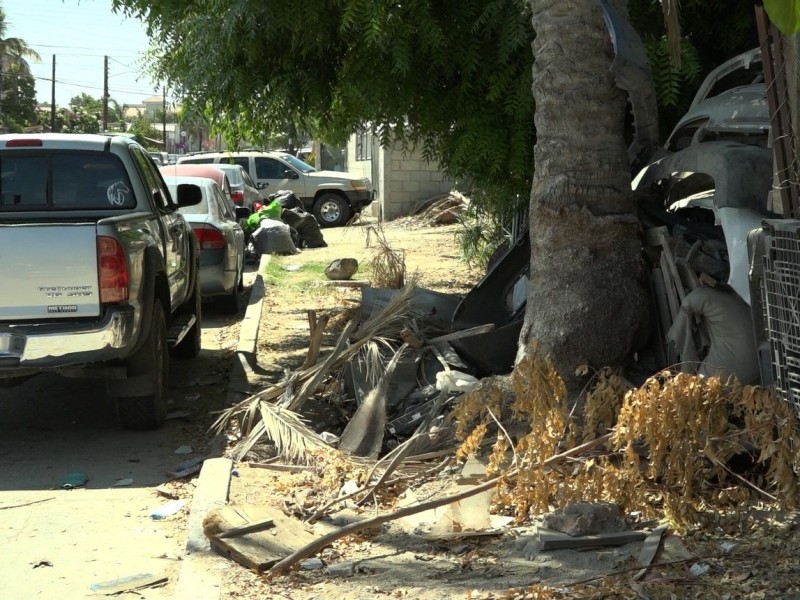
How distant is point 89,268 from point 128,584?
2321 mm

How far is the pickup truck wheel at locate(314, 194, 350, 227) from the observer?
27.2 m

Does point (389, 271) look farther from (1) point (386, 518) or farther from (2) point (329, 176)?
(2) point (329, 176)

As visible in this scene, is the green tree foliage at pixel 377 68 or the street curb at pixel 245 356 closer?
the green tree foliage at pixel 377 68

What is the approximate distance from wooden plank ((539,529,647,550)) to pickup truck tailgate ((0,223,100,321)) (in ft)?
11.1

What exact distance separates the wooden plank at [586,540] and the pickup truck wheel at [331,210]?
22858 mm

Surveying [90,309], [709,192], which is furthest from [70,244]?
[709,192]

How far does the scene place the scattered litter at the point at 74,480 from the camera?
6480 millimetres

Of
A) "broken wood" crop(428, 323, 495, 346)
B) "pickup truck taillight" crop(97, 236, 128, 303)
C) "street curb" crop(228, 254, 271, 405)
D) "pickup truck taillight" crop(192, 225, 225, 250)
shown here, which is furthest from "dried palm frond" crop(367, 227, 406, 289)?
"pickup truck taillight" crop(97, 236, 128, 303)

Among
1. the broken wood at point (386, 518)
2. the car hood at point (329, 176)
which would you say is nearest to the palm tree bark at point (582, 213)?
the broken wood at point (386, 518)

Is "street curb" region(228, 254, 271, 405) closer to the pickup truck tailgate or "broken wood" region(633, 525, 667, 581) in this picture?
the pickup truck tailgate

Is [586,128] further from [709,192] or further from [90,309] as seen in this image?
[90,309]

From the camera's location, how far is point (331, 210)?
2736cm

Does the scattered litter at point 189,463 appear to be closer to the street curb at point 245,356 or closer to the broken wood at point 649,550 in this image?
the street curb at point 245,356

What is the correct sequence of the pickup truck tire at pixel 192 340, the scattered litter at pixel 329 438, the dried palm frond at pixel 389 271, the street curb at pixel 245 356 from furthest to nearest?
the dried palm frond at pixel 389 271, the pickup truck tire at pixel 192 340, the street curb at pixel 245 356, the scattered litter at pixel 329 438
